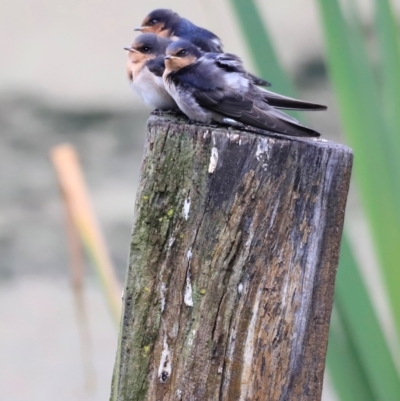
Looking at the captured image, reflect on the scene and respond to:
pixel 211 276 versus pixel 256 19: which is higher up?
pixel 256 19

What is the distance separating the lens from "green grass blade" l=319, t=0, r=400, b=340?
1.46 meters

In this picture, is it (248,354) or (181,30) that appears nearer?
(248,354)

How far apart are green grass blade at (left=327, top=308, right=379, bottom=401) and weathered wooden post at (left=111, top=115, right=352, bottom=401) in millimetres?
429

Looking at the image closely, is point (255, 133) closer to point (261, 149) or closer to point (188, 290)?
point (261, 149)

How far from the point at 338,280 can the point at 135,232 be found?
1.65 feet

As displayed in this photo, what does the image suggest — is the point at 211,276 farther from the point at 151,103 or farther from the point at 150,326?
the point at 151,103

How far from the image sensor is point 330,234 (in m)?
1.07

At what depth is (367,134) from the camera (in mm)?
1474

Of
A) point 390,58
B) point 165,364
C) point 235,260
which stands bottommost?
point 165,364

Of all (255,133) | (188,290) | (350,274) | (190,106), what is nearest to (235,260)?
(188,290)

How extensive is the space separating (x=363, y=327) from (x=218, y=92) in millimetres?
518

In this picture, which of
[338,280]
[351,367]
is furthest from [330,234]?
[351,367]

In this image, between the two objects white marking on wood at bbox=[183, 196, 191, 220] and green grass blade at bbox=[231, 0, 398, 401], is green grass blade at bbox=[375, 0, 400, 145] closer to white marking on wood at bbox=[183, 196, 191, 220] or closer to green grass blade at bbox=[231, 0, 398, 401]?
green grass blade at bbox=[231, 0, 398, 401]

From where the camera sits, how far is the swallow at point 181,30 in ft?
4.90
